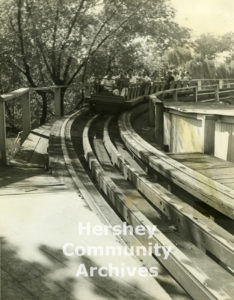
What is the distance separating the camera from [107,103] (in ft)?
44.5

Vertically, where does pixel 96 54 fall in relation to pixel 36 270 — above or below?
above

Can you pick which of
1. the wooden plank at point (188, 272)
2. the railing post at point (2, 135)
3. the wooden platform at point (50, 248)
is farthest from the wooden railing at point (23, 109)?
the wooden plank at point (188, 272)

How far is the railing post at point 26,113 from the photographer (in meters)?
7.57

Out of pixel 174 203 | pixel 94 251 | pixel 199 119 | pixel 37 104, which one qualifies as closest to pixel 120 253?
pixel 94 251

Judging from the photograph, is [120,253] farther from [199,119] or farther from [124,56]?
Answer: [124,56]

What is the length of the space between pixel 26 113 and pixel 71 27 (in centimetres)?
1076

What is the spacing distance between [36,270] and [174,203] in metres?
Answer: 1.36

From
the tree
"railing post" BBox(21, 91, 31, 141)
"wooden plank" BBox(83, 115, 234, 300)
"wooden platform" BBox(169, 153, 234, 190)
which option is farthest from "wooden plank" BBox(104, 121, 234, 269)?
the tree

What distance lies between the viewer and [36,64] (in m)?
19.9

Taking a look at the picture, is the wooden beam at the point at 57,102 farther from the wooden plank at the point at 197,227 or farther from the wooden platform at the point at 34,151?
the wooden plank at the point at 197,227

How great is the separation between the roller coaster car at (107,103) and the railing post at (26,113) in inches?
222

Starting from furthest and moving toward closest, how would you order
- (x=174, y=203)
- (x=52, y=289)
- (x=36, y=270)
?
(x=174, y=203)
(x=36, y=270)
(x=52, y=289)

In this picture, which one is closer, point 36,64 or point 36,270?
point 36,270

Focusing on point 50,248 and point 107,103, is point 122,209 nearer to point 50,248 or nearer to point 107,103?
point 50,248
